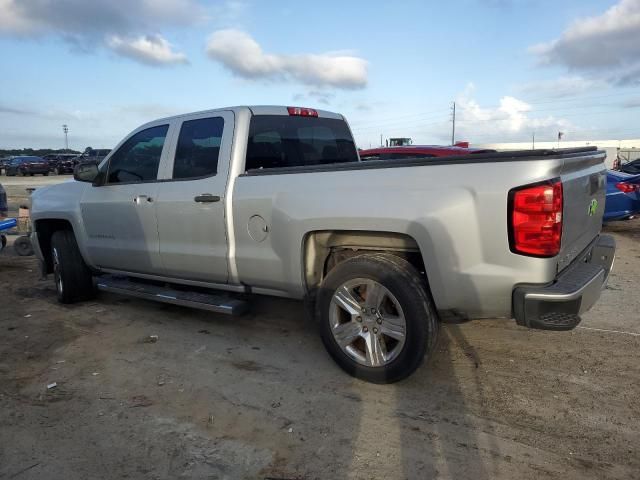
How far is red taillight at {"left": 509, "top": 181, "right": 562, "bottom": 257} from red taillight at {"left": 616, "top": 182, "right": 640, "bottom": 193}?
820 cm

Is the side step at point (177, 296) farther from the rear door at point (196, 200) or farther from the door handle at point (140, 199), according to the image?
the door handle at point (140, 199)

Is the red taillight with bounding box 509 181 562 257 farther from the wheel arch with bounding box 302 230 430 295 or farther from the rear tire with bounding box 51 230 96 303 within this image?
the rear tire with bounding box 51 230 96 303

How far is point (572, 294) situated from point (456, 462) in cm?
114

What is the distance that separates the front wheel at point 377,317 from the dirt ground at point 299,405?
189 millimetres

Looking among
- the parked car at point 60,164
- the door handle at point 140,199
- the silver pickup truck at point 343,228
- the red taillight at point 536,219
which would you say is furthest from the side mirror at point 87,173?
the parked car at point 60,164

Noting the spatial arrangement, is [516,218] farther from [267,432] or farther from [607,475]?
[267,432]

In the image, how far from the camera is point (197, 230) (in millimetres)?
4426

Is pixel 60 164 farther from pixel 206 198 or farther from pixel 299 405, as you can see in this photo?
pixel 299 405

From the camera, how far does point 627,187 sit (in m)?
9.91

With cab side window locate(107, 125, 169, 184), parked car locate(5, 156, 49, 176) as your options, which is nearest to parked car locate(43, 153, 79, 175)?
parked car locate(5, 156, 49, 176)

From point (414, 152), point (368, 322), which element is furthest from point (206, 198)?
point (414, 152)

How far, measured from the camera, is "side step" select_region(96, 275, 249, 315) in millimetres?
4320

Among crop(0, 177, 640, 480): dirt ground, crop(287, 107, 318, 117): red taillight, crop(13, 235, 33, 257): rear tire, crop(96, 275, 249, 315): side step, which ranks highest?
crop(287, 107, 318, 117): red taillight

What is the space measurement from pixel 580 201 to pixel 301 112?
2620 millimetres
